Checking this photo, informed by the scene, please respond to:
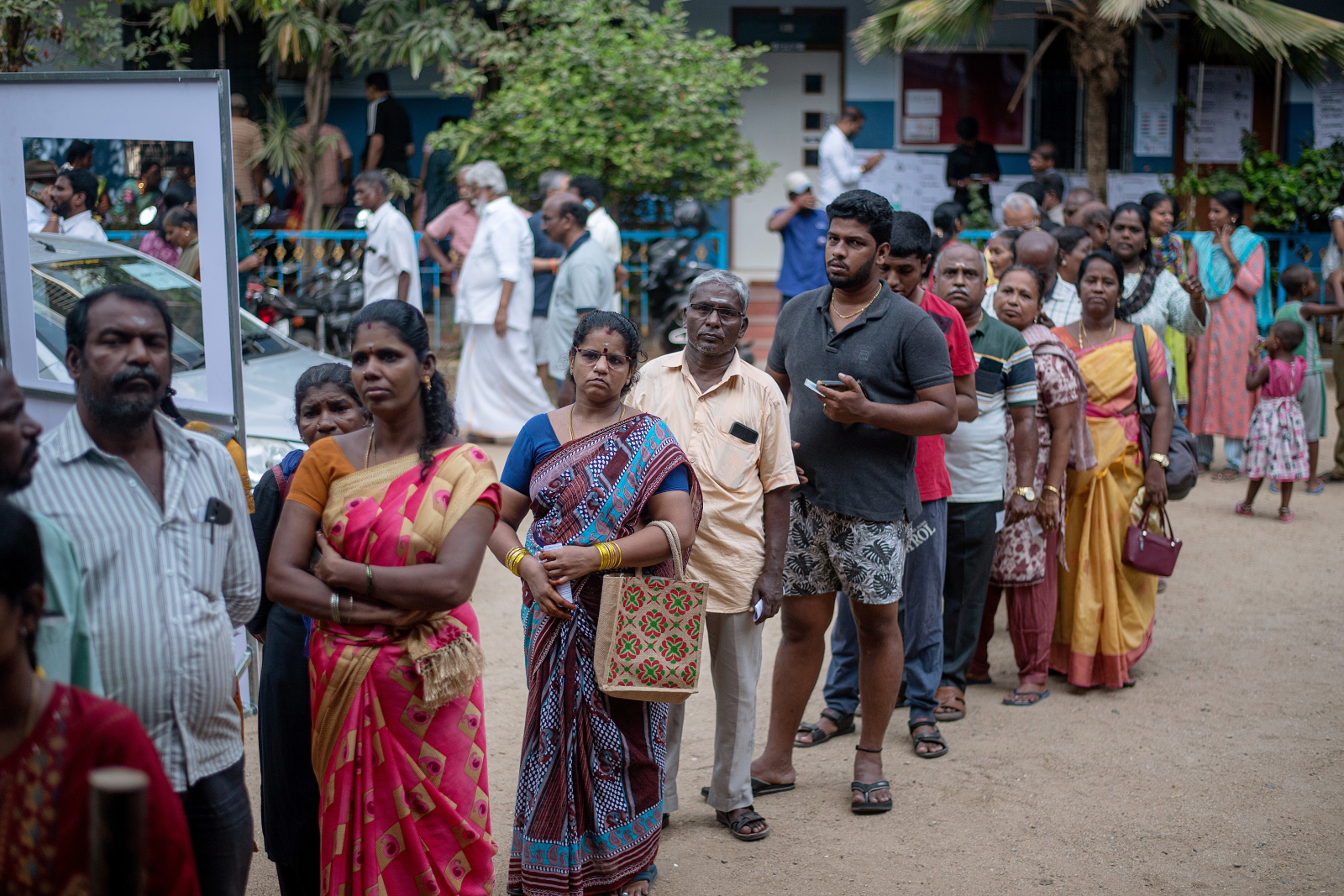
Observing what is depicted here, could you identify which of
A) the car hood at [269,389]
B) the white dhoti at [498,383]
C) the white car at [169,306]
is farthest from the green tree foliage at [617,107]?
the white car at [169,306]

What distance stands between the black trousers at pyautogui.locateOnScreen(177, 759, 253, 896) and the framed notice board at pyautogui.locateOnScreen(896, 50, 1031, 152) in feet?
44.4

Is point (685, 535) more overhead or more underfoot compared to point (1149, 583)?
more overhead

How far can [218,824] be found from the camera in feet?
8.41

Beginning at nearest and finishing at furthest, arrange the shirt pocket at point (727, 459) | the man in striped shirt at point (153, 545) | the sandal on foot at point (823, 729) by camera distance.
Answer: the man in striped shirt at point (153, 545)
the shirt pocket at point (727, 459)
the sandal on foot at point (823, 729)

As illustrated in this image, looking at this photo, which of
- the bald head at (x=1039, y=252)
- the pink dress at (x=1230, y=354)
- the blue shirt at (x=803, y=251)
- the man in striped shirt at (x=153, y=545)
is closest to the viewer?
the man in striped shirt at (x=153, y=545)

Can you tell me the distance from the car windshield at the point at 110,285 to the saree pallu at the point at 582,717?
232 cm

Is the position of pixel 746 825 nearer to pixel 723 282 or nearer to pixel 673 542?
pixel 673 542

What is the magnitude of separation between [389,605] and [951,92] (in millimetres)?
13427

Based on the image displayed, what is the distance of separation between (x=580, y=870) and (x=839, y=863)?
957mm

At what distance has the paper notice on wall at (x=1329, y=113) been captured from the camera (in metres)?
14.5

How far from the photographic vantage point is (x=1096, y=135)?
1234 centimetres

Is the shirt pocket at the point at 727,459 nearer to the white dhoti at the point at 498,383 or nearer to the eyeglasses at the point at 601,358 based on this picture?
the eyeglasses at the point at 601,358

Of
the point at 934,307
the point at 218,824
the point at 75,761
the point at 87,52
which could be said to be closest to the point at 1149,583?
the point at 934,307

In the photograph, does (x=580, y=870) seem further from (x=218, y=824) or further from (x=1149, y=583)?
(x=1149, y=583)
